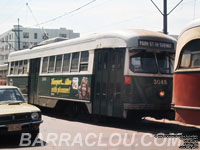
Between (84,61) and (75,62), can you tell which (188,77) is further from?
(75,62)

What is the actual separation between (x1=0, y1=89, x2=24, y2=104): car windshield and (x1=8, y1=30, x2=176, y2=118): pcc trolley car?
298 centimetres

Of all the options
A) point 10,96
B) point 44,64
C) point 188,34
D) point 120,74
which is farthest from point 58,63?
point 188,34

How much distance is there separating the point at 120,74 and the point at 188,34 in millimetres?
2838

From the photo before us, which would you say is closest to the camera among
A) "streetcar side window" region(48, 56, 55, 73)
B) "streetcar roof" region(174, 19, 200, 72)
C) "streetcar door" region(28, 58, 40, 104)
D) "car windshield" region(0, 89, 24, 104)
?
"streetcar roof" region(174, 19, 200, 72)

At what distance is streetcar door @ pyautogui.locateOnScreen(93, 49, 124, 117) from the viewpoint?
11.3 meters

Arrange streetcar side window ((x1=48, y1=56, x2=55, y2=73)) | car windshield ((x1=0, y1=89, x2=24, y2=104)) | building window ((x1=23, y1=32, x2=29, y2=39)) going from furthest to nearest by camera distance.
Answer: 1. building window ((x1=23, y1=32, x2=29, y2=39))
2. streetcar side window ((x1=48, y1=56, x2=55, y2=73))
3. car windshield ((x1=0, y1=89, x2=24, y2=104))

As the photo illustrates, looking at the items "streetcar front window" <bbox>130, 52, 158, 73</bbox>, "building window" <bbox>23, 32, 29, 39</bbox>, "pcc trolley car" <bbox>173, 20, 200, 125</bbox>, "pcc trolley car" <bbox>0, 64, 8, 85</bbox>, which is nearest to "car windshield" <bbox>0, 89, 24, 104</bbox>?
"streetcar front window" <bbox>130, 52, 158, 73</bbox>

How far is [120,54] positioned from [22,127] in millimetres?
4240

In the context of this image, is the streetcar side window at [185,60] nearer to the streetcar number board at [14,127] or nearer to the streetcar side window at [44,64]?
the streetcar number board at [14,127]

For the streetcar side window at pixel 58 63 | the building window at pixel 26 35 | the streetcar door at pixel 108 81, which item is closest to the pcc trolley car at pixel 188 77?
the streetcar door at pixel 108 81

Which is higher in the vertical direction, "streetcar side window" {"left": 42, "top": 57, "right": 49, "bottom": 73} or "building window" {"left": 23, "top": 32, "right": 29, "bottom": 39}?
"building window" {"left": 23, "top": 32, "right": 29, "bottom": 39}

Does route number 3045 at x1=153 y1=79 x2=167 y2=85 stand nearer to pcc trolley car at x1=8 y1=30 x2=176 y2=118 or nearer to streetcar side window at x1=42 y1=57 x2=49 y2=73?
pcc trolley car at x1=8 y1=30 x2=176 y2=118

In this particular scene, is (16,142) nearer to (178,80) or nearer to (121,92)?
(121,92)

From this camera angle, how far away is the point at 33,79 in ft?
58.5
